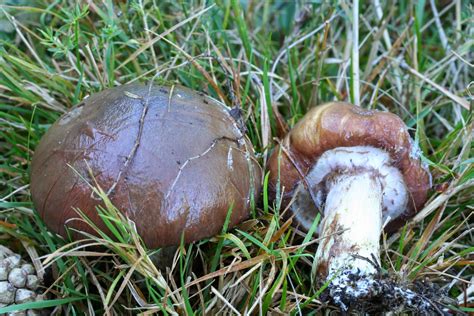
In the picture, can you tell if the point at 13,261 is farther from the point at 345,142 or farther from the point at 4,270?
the point at 345,142

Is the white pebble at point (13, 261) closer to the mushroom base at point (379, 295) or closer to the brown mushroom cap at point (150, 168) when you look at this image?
A: the brown mushroom cap at point (150, 168)

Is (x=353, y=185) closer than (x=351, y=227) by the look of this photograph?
No

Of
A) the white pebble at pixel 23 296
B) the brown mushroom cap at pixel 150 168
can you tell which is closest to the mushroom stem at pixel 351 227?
the brown mushroom cap at pixel 150 168

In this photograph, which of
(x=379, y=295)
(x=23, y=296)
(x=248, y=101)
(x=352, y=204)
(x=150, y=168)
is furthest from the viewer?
(x=248, y=101)

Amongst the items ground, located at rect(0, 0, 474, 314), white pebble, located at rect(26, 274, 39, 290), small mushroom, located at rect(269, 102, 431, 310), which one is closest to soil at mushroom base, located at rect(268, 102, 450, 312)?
small mushroom, located at rect(269, 102, 431, 310)

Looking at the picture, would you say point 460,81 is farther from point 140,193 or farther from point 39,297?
point 39,297

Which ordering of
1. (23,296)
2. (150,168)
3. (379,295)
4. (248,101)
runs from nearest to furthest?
(150,168) < (379,295) < (23,296) < (248,101)

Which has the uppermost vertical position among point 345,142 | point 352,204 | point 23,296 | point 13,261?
point 345,142

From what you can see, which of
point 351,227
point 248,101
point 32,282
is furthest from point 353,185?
point 32,282
